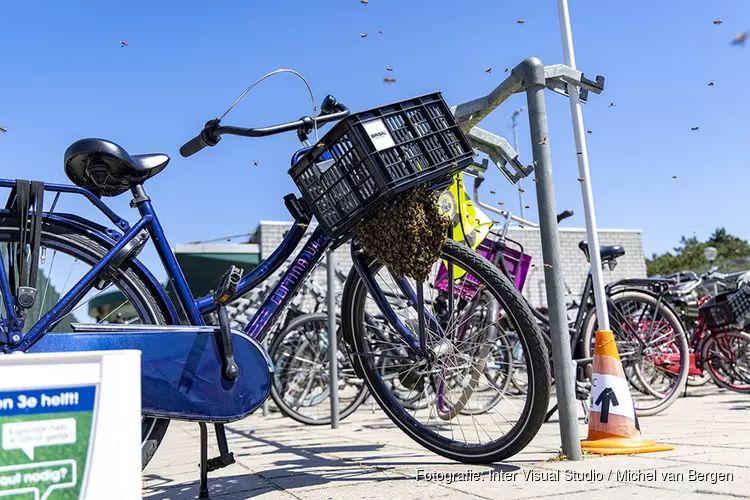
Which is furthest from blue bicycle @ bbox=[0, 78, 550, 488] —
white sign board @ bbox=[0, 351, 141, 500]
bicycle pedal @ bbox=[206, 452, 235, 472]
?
white sign board @ bbox=[0, 351, 141, 500]

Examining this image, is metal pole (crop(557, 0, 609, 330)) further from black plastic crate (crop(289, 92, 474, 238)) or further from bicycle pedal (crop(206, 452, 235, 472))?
bicycle pedal (crop(206, 452, 235, 472))

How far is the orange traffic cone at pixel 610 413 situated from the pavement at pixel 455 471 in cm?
12

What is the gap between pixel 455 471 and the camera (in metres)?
2.37

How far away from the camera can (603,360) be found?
294cm

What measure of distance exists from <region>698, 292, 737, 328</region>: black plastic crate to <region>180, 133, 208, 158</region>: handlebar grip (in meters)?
5.39

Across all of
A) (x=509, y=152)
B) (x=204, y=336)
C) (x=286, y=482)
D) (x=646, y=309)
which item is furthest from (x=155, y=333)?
(x=646, y=309)

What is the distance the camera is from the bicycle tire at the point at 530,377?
2301 millimetres

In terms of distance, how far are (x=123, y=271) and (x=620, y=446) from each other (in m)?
2.06

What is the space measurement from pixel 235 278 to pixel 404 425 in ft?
3.18

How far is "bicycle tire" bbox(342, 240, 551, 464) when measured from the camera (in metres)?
2.30

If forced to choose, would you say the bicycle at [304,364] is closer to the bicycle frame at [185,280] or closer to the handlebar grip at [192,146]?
the bicycle frame at [185,280]

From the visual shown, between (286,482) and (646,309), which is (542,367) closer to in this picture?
(286,482)

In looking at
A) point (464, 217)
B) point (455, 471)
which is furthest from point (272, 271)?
point (464, 217)

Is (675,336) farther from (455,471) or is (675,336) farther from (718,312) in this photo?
(455,471)
